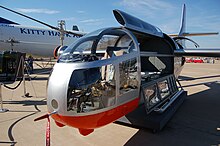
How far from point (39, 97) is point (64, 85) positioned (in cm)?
559

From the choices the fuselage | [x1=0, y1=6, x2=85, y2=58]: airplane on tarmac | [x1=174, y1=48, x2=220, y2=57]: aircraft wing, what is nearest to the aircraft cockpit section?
[x1=174, y1=48, x2=220, y2=57]: aircraft wing

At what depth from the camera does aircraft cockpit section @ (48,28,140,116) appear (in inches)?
104

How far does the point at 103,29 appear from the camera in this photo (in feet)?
11.9

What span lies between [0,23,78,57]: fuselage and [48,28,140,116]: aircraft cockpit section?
47.6 ft

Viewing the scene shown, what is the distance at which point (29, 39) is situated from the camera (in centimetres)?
1727

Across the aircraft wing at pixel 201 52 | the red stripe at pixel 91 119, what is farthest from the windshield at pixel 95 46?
the aircraft wing at pixel 201 52

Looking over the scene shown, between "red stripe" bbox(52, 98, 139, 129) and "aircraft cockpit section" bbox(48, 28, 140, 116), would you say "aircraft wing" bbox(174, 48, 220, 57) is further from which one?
"red stripe" bbox(52, 98, 139, 129)

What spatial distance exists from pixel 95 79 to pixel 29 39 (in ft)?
55.1

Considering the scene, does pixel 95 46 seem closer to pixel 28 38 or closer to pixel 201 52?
pixel 201 52

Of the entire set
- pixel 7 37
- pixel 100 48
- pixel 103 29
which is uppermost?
pixel 7 37

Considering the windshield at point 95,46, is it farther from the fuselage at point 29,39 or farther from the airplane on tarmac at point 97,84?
the fuselage at point 29,39

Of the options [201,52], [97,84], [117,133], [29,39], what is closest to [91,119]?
[97,84]

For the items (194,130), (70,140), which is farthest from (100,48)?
(194,130)

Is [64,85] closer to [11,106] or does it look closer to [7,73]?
[11,106]
